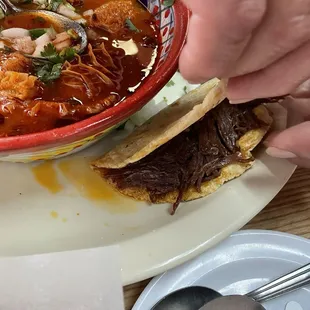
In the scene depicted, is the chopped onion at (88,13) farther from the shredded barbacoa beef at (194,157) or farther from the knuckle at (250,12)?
the knuckle at (250,12)

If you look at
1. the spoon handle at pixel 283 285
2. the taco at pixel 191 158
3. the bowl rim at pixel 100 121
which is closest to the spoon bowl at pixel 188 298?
the spoon handle at pixel 283 285

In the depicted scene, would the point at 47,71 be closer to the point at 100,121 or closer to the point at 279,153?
the point at 100,121

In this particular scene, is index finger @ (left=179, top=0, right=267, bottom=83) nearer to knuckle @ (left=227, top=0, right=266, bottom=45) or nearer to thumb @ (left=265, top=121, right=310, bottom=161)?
knuckle @ (left=227, top=0, right=266, bottom=45)

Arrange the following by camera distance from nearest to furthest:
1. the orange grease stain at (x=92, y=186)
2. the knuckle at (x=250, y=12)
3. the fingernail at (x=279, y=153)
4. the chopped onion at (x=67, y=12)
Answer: the knuckle at (x=250, y=12)
the fingernail at (x=279, y=153)
the orange grease stain at (x=92, y=186)
the chopped onion at (x=67, y=12)

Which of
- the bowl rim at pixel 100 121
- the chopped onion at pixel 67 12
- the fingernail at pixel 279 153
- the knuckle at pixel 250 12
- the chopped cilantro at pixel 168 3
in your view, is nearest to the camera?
the knuckle at pixel 250 12

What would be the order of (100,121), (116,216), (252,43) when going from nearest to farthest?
(252,43), (100,121), (116,216)

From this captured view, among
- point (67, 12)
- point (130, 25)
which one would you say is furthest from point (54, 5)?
point (130, 25)

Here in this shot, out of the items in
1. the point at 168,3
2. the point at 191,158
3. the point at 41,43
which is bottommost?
the point at 191,158

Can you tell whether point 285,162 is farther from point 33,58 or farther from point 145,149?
point 33,58
